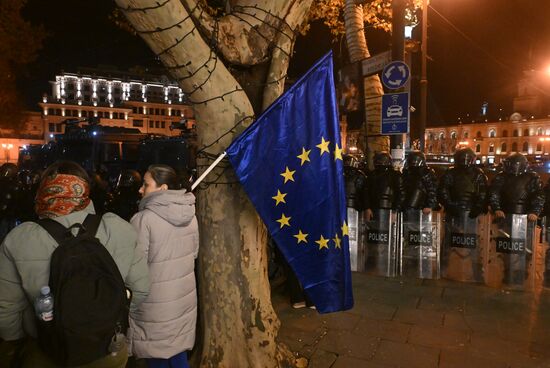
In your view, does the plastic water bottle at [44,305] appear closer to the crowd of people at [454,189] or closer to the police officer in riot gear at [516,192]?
the crowd of people at [454,189]

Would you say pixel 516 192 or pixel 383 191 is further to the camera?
pixel 383 191

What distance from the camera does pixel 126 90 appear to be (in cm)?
10275

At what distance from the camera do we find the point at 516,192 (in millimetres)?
6242

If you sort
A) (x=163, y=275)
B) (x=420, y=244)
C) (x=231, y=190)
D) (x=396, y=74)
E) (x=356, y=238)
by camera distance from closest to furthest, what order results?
(x=163, y=275)
(x=231, y=190)
(x=420, y=244)
(x=356, y=238)
(x=396, y=74)

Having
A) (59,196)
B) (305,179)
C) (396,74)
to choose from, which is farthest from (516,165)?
(59,196)

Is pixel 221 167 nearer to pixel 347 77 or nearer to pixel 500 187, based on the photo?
pixel 500 187

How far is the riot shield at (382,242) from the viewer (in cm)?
682

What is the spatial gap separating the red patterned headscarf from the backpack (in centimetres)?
8

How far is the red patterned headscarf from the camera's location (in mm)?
2223

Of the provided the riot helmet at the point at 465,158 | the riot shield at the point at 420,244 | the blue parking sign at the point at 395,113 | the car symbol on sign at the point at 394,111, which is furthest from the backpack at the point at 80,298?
the car symbol on sign at the point at 394,111

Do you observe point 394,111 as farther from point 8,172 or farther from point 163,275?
point 8,172

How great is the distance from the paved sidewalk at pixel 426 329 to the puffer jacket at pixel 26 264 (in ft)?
8.62

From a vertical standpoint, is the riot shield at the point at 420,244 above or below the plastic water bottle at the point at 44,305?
below

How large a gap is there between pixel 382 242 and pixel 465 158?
6.07 feet
